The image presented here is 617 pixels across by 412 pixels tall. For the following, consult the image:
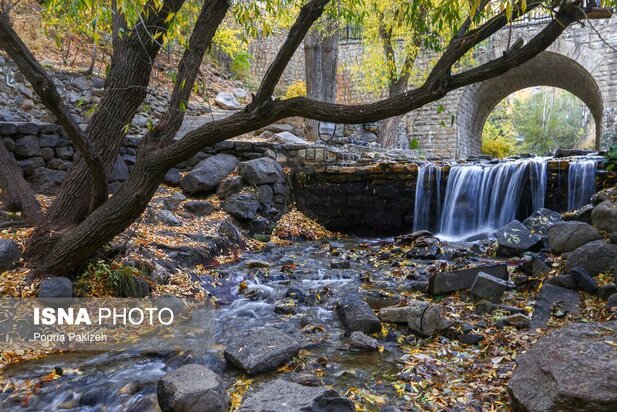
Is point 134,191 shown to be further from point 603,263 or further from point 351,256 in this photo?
point 603,263

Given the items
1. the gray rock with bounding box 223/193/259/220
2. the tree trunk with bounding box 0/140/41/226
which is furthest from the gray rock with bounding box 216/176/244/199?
the tree trunk with bounding box 0/140/41/226

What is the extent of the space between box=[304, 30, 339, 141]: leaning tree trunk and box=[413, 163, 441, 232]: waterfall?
303 centimetres

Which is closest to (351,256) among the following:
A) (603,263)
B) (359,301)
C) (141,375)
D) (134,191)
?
(359,301)

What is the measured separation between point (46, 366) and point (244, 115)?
2331 mm

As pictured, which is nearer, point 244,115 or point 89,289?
point 244,115

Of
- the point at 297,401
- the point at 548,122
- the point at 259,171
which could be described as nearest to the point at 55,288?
the point at 297,401

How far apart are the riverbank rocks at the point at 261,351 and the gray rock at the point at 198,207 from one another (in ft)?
13.6

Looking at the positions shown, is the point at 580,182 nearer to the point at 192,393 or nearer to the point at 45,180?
the point at 192,393

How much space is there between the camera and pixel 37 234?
4141 millimetres

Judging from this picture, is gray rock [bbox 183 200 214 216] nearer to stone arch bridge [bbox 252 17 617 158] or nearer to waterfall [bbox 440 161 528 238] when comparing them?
waterfall [bbox 440 161 528 238]

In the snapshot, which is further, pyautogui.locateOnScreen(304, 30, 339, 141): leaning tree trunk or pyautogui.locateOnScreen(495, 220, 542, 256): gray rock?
pyautogui.locateOnScreen(304, 30, 339, 141): leaning tree trunk

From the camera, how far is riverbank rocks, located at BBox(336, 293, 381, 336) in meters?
3.69

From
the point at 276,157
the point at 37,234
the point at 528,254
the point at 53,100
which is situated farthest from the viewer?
the point at 276,157

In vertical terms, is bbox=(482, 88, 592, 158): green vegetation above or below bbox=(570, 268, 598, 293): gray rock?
above
